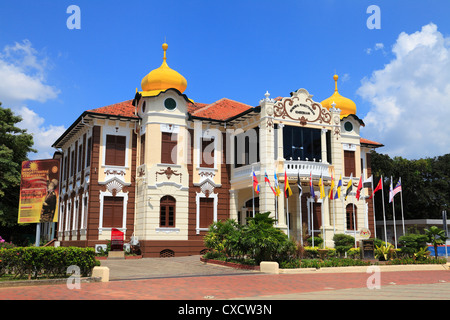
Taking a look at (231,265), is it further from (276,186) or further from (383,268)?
(383,268)

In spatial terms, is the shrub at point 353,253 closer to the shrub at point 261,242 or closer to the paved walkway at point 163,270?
the shrub at point 261,242

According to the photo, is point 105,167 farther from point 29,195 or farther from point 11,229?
point 11,229

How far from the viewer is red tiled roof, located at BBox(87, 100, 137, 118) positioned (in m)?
29.7

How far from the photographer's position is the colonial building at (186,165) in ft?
92.0

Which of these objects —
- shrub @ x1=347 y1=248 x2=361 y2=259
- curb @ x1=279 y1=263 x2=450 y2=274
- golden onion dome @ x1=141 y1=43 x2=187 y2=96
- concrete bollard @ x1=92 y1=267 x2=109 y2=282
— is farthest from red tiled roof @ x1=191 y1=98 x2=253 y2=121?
concrete bollard @ x1=92 y1=267 x2=109 y2=282

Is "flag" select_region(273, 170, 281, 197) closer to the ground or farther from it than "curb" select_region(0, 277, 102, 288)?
farther from it

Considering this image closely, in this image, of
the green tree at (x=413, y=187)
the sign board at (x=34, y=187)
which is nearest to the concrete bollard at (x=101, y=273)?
the sign board at (x=34, y=187)

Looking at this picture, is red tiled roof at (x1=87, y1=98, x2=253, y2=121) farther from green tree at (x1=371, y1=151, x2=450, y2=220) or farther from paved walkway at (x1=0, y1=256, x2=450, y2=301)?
green tree at (x1=371, y1=151, x2=450, y2=220)

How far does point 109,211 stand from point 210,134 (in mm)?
8238

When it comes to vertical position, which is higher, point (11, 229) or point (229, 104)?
point (229, 104)

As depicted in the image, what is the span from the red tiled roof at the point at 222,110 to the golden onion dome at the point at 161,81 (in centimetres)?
265

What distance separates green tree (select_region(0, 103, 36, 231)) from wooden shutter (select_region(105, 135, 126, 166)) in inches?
420
